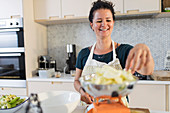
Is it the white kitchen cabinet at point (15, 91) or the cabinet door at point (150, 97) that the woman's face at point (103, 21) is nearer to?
the cabinet door at point (150, 97)

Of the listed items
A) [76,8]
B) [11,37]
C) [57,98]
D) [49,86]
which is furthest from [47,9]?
[57,98]

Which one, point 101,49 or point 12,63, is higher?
point 101,49

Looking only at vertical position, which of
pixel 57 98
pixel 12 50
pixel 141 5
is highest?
pixel 141 5

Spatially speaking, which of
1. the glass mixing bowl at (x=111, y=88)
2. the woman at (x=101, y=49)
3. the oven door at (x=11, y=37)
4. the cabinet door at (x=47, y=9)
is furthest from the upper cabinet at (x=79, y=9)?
the glass mixing bowl at (x=111, y=88)

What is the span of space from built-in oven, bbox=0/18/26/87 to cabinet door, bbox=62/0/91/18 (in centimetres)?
61

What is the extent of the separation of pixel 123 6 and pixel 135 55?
1431 mm

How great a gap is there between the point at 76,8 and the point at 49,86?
112cm

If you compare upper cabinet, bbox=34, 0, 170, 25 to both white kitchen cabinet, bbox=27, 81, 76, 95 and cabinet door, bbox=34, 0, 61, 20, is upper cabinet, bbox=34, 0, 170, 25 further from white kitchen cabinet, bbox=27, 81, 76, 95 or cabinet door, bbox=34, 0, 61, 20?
white kitchen cabinet, bbox=27, 81, 76, 95

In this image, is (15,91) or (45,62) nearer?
(15,91)

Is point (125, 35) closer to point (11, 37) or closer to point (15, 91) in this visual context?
point (11, 37)

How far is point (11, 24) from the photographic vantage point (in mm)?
1984

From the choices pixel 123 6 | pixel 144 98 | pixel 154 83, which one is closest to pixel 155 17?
pixel 123 6

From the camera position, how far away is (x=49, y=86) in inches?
75.8

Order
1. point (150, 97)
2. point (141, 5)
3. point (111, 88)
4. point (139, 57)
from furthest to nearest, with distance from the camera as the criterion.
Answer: point (141, 5), point (150, 97), point (139, 57), point (111, 88)
